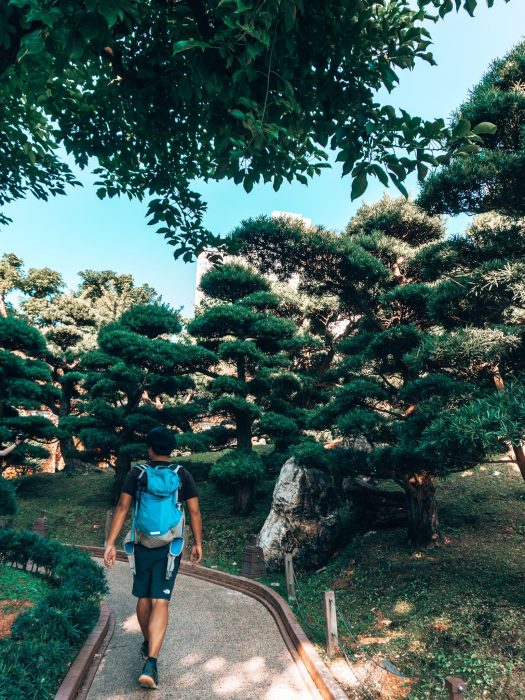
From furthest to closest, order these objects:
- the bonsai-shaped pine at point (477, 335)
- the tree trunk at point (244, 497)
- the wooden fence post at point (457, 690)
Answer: the tree trunk at point (244, 497) < the bonsai-shaped pine at point (477, 335) < the wooden fence post at point (457, 690)

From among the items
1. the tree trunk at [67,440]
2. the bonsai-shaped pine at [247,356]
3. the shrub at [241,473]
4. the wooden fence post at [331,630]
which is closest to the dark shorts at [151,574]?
the wooden fence post at [331,630]

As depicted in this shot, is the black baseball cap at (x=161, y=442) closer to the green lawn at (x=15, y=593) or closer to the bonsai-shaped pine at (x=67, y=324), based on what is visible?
the green lawn at (x=15, y=593)

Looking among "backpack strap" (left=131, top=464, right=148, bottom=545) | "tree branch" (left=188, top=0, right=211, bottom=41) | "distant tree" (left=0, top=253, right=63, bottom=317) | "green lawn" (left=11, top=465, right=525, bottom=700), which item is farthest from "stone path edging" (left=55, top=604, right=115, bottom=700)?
"distant tree" (left=0, top=253, right=63, bottom=317)

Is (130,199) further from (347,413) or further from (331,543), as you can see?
(331,543)

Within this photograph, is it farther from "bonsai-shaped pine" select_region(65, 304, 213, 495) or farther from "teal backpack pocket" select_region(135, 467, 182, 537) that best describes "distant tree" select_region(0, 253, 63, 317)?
"teal backpack pocket" select_region(135, 467, 182, 537)

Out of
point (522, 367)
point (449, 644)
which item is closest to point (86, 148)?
point (522, 367)

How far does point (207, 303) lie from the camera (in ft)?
63.3

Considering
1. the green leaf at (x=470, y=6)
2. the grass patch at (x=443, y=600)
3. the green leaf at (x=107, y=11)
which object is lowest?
the grass patch at (x=443, y=600)

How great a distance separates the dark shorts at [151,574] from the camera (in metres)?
3.63

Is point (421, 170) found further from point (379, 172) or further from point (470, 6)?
point (470, 6)

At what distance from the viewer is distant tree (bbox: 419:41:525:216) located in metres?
5.80

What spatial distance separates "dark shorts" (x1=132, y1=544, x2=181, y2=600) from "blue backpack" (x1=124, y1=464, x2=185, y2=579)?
43 mm

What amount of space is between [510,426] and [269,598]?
4385 mm

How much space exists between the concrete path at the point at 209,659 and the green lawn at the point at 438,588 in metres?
0.89
